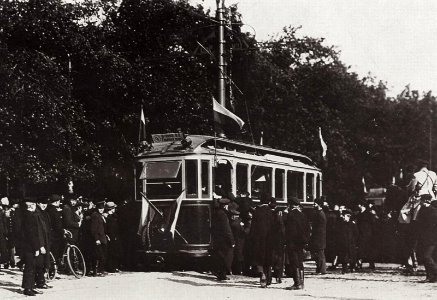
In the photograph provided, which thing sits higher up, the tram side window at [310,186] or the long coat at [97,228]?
the tram side window at [310,186]

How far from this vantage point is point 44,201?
17.4 meters

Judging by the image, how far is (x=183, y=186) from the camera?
57.3ft

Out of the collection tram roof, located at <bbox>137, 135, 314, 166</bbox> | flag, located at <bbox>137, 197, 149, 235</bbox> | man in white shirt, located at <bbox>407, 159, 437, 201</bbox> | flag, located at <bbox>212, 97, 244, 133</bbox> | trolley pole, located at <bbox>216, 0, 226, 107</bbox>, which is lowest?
flag, located at <bbox>137, 197, 149, 235</bbox>

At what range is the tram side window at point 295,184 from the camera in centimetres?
2157

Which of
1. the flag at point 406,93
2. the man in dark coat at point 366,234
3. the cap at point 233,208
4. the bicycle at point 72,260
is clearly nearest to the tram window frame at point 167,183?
the cap at point 233,208

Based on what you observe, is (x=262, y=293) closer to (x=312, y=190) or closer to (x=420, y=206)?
(x=420, y=206)

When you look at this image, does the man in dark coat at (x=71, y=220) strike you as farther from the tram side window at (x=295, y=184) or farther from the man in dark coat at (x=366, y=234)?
the man in dark coat at (x=366, y=234)

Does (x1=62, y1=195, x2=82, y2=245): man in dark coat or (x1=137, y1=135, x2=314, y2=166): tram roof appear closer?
(x1=62, y1=195, x2=82, y2=245): man in dark coat

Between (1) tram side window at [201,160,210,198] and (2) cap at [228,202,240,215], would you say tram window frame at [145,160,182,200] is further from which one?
(2) cap at [228,202,240,215]

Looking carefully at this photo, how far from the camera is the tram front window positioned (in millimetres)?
17609

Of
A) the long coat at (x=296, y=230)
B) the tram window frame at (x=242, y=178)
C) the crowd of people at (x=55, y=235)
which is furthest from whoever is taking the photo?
the tram window frame at (x=242, y=178)

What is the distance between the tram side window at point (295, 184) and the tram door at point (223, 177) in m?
3.58

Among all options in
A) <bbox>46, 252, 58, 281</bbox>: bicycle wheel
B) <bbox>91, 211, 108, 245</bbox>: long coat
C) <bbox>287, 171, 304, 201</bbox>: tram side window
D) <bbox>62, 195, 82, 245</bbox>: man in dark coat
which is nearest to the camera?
<bbox>46, 252, 58, 281</bbox>: bicycle wheel

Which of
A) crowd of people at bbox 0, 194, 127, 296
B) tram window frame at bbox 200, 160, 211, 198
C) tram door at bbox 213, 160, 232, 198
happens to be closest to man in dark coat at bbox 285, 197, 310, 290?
tram window frame at bbox 200, 160, 211, 198
